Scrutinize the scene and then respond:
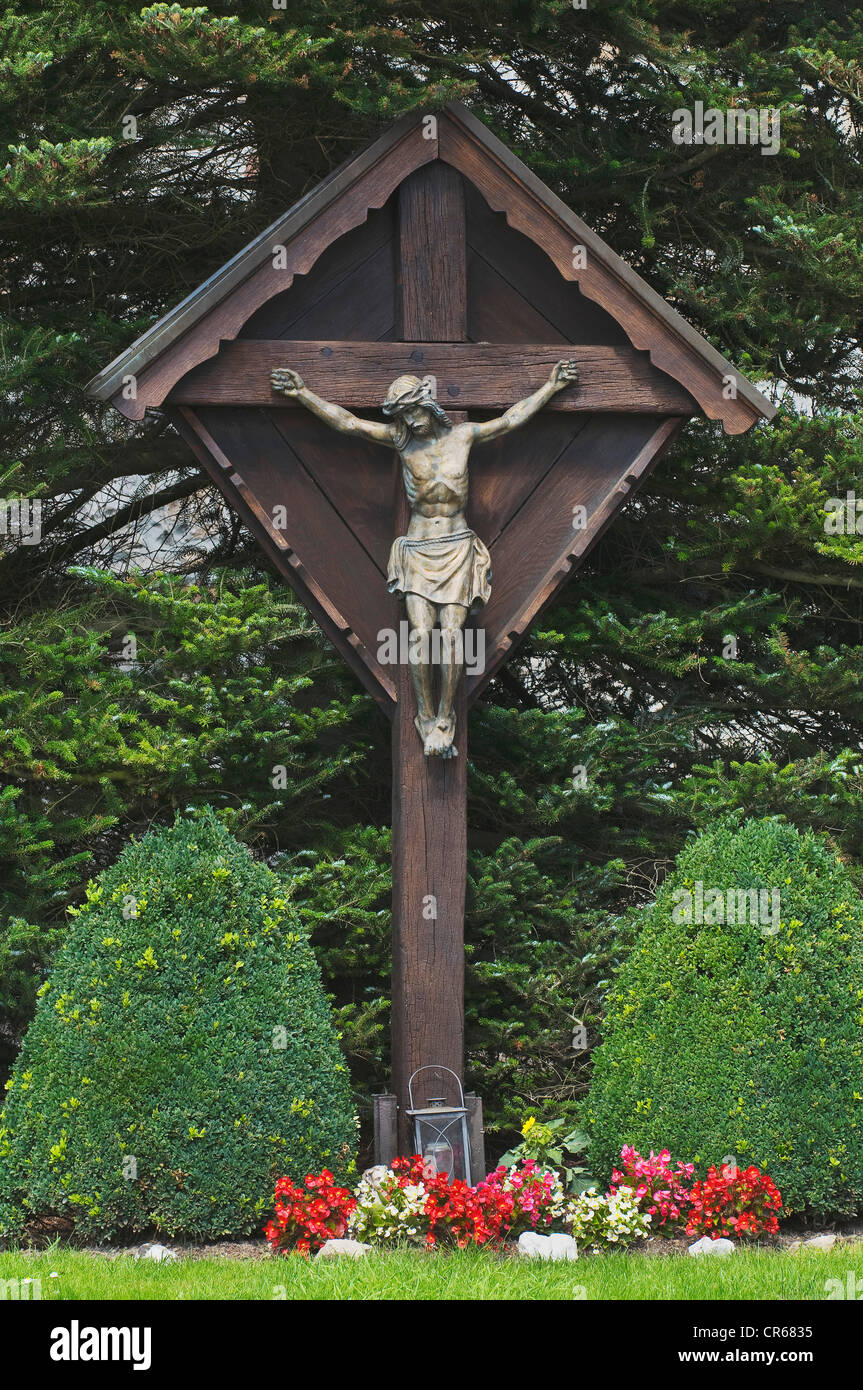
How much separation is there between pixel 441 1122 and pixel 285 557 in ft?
7.43

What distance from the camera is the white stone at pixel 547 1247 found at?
5.14 m

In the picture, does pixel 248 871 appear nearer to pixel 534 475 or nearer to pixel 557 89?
pixel 534 475

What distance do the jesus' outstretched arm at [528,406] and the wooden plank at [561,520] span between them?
0.27 m

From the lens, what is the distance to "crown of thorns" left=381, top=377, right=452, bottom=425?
5730 mm

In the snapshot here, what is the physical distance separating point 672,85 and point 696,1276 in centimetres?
563

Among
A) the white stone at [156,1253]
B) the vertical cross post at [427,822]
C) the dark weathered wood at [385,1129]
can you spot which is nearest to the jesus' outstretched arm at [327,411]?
the vertical cross post at [427,822]

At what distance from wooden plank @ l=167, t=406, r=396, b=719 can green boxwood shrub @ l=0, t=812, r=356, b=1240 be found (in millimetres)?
920

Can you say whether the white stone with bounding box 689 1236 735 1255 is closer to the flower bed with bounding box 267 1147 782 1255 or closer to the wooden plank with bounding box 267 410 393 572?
the flower bed with bounding box 267 1147 782 1255

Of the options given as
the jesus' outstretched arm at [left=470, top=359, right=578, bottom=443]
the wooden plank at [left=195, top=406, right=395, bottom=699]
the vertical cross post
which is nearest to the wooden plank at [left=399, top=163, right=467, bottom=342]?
A: the vertical cross post

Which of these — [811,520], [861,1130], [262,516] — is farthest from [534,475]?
[861,1130]

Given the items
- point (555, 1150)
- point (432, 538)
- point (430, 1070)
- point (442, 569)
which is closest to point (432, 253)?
point (432, 538)

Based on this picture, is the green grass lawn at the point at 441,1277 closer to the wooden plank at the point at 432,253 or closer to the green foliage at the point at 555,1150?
the green foliage at the point at 555,1150

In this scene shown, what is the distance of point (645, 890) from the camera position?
735 centimetres

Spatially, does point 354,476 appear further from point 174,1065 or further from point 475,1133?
point 475,1133
